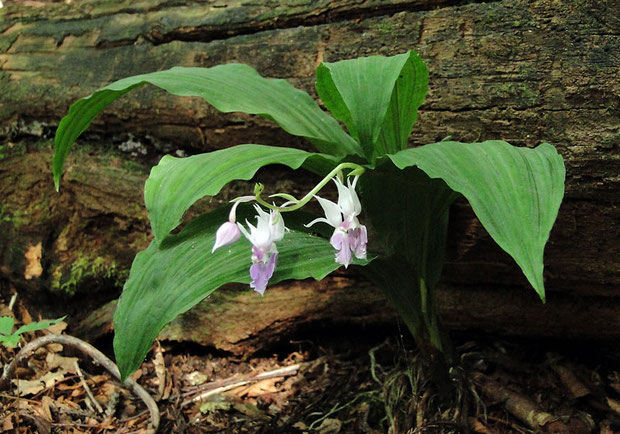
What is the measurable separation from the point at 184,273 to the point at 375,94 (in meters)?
0.69

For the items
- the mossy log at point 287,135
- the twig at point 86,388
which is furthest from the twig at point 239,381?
the twig at point 86,388

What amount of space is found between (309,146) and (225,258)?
898mm

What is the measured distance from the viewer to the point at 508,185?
1.18 m

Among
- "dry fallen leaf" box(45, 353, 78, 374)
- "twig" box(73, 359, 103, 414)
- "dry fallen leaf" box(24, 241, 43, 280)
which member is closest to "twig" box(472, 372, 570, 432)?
"twig" box(73, 359, 103, 414)

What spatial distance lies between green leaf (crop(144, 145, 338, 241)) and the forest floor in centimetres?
98

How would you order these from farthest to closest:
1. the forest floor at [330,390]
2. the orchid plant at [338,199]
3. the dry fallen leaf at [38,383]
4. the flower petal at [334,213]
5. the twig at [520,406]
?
the dry fallen leaf at [38,383]
the forest floor at [330,390]
the twig at [520,406]
the flower petal at [334,213]
the orchid plant at [338,199]

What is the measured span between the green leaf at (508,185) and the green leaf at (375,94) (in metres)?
0.24

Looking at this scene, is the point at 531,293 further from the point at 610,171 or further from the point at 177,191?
the point at 177,191

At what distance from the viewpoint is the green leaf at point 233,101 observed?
5.13 feet

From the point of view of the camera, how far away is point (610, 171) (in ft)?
5.95

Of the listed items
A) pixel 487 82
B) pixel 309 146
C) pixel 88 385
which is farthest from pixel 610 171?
pixel 88 385

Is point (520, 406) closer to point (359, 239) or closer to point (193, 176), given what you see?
point (359, 239)

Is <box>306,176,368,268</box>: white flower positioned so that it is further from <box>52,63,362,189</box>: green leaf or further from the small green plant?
the small green plant

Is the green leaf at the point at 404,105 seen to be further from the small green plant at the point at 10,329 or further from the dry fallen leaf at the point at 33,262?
the dry fallen leaf at the point at 33,262
